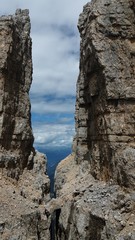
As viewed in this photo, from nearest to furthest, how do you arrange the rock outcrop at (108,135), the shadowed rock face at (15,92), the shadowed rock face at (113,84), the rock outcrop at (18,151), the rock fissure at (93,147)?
1. the rock outcrop at (108,135)
2. the rock fissure at (93,147)
3. the rock outcrop at (18,151)
4. the shadowed rock face at (113,84)
5. the shadowed rock face at (15,92)

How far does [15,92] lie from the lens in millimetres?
49094

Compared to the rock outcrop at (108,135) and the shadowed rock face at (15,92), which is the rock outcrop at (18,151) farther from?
the rock outcrop at (108,135)

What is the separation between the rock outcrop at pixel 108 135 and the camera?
34.7 m

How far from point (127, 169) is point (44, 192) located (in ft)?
62.5

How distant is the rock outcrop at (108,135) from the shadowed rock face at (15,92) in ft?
31.0

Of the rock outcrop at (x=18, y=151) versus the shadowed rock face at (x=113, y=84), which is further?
the shadowed rock face at (x=113, y=84)

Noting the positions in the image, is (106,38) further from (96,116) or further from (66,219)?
(66,219)

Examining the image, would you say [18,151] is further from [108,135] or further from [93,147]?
Result: [108,135]

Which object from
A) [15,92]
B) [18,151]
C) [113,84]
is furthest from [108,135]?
[15,92]

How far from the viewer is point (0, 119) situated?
146ft

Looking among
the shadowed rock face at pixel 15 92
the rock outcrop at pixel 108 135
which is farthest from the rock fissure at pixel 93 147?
the rock outcrop at pixel 108 135

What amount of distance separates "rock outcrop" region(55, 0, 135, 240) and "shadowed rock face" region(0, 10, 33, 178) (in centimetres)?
945

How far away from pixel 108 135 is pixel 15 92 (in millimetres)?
16303

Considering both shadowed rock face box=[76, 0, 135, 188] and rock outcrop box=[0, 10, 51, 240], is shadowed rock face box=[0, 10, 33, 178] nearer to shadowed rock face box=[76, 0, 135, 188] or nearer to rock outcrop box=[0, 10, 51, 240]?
rock outcrop box=[0, 10, 51, 240]
